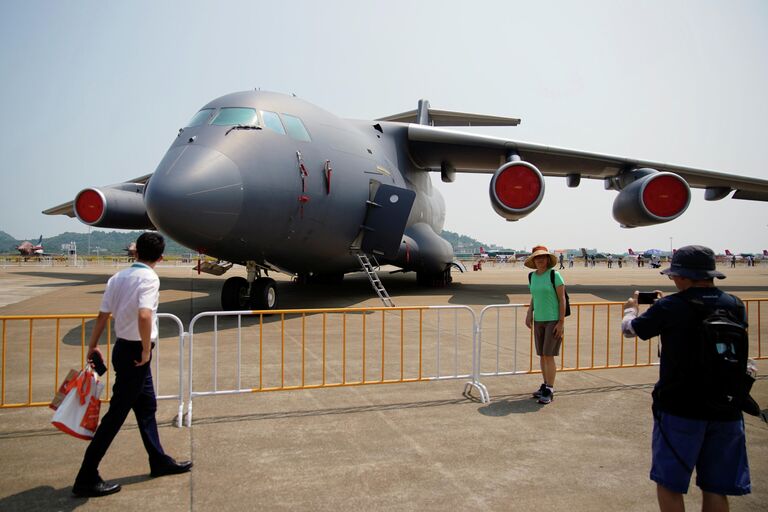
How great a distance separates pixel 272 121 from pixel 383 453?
6.60 m

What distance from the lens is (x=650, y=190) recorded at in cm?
1268

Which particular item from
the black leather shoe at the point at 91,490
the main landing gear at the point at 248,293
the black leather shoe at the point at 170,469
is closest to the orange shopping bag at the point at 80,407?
the black leather shoe at the point at 91,490

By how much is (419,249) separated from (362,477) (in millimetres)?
11091

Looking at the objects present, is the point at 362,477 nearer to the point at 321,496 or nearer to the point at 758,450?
the point at 321,496

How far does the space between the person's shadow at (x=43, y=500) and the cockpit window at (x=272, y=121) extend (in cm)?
666

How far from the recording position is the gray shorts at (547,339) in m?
4.89

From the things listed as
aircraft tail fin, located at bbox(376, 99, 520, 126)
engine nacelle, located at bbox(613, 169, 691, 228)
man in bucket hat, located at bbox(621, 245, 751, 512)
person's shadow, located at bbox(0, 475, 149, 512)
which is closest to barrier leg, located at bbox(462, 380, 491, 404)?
man in bucket hat, located at bbox(621, 245, 751, 512)

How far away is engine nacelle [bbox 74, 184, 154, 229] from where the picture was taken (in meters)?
15.1

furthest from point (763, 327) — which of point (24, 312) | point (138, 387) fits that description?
point (24, 312)

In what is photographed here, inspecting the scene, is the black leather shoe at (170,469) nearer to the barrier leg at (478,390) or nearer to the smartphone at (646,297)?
the barrier leg at (478,390)

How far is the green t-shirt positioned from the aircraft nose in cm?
455

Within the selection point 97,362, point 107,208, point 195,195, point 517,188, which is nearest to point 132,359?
point 97,362

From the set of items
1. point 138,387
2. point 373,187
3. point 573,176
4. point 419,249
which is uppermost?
point 573,176

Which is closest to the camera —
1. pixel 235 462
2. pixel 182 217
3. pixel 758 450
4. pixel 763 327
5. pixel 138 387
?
pixel 138 387
